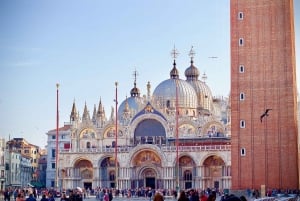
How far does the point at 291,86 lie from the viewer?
2048 inches

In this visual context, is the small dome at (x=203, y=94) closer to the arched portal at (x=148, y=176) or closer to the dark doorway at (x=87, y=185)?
the arched portal at (x=148, y=176)

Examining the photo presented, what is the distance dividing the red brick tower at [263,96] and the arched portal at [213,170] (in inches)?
689

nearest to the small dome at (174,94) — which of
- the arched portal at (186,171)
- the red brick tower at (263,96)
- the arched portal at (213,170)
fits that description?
the arched portal at (186,171)

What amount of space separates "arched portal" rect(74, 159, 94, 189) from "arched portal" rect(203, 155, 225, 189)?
532 inches

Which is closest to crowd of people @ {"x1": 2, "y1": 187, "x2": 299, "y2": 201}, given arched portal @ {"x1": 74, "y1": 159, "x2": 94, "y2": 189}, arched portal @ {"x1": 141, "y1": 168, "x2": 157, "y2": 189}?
arched portal @ {"x1": 74, "y1": 159, "x2": 94, "y2": 189}

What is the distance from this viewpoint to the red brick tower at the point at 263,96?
2025 inches

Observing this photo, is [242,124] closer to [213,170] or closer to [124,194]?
[124,194]

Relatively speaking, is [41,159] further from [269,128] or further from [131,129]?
[269,128]

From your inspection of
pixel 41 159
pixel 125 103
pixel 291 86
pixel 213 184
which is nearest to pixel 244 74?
pixel 291 86

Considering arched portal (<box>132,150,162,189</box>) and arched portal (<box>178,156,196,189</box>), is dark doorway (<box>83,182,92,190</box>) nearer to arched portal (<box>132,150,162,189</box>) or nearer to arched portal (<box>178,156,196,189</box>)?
arched portal (<box>132,150,162,189</box>)

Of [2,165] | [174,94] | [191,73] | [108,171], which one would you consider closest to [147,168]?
Answer: [108,171]

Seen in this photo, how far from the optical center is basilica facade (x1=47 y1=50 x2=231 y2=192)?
69312mm

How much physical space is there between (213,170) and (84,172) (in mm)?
15218

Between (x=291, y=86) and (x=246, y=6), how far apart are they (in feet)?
24.4
